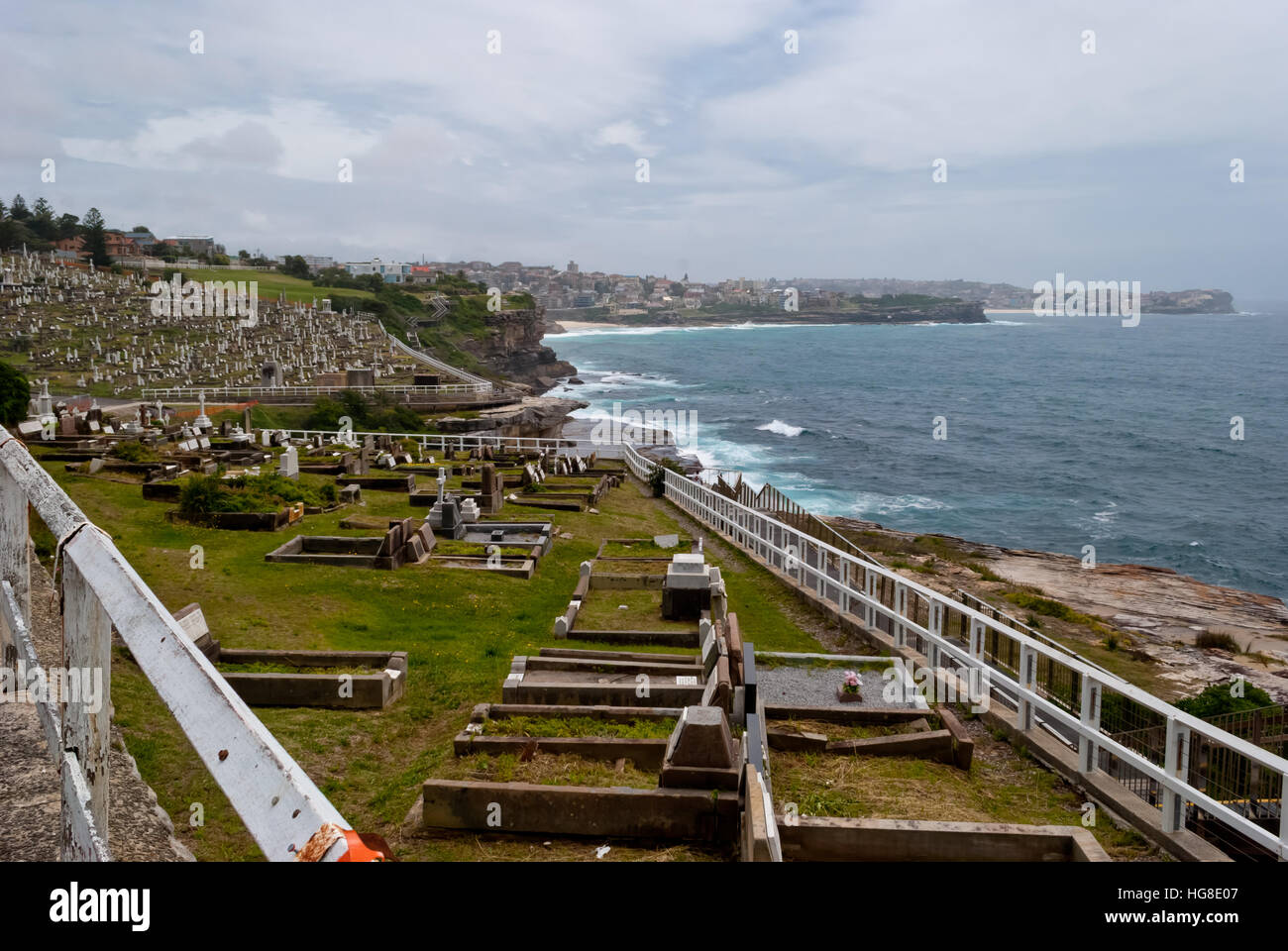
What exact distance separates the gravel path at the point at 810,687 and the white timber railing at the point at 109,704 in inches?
306

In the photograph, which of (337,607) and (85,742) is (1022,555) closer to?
(337,607)

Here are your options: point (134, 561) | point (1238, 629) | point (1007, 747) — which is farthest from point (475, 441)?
point (1007, 747)

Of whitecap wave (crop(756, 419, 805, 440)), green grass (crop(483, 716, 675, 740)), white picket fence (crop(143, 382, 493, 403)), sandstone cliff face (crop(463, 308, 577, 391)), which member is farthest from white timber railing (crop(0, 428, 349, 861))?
sandstone cliff face (crop(463, 308, 577, 391))

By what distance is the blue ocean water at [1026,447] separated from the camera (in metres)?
48.9

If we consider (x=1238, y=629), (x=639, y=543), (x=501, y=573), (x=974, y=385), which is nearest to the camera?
(x=501, y=573)

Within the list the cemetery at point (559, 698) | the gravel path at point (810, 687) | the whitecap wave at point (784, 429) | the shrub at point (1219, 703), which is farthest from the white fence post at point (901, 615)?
the whitecap wave at point (784, 429)

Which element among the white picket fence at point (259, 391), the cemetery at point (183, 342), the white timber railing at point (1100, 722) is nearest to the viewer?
the white timber railing at point (1100, 722)

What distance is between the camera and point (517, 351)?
12238cm

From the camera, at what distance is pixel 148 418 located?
38750 mm

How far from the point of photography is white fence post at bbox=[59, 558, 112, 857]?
2.37 m

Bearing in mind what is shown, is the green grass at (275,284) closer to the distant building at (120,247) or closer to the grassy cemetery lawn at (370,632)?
the distant building at (120,247)

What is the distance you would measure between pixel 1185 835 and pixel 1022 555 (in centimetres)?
3574

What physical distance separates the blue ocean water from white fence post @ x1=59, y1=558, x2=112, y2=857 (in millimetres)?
45198

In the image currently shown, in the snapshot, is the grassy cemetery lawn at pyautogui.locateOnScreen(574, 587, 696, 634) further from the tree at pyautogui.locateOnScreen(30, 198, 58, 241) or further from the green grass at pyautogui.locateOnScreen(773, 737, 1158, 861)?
the tree at pyautogui.locateOnScreen(30, 198, 58, 241)
